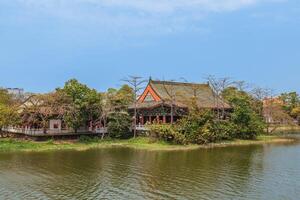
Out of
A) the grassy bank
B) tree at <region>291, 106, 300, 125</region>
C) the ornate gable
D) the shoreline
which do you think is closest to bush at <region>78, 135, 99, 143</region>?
the grassy bank

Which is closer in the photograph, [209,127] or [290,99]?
[209,127]

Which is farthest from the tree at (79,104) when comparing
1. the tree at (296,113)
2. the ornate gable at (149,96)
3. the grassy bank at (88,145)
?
the tree at (296,113)

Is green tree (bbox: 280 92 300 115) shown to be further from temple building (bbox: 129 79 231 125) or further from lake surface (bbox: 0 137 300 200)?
lake surface (bbox: 0 137 300 200)

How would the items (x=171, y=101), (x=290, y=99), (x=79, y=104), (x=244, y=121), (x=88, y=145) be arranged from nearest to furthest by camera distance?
(x=88, y=145) → (x=79, y=104) → (x=171, y=101) → (x=244, y=121) → (x=290, y=99)

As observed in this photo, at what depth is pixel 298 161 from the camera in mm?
32188

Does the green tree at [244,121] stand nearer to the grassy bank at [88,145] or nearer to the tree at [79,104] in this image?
the grassy bank at [88,145]

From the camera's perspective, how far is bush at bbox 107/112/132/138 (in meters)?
47.8

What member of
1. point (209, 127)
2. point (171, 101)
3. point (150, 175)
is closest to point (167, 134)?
point (209, 127)

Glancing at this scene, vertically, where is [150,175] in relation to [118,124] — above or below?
below

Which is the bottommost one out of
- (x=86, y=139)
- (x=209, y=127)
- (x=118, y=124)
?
(x=86, y=139)

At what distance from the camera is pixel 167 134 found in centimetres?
4397

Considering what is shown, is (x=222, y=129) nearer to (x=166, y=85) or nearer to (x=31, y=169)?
(x=166, y=85)

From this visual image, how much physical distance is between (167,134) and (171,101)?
24.4 ft

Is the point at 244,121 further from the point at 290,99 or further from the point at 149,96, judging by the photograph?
the point at 290,99
